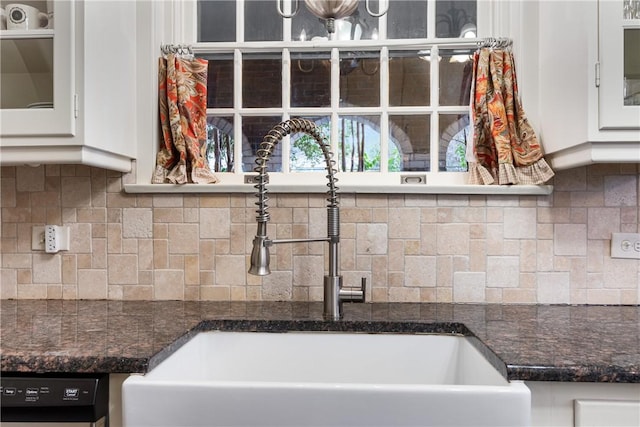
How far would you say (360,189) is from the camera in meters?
1.46

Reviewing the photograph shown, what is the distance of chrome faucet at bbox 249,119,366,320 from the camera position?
47.3 inches

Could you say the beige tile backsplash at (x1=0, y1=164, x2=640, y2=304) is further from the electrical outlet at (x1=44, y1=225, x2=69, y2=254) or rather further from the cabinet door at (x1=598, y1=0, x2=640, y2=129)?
the cabinet door at (x1=598, y1=0, x2=640, y2=129)

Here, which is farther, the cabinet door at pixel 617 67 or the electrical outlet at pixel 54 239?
the electrical outlet at pixel 54 239

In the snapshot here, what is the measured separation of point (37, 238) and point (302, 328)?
3.38 feet

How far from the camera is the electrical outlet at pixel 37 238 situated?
1.51m

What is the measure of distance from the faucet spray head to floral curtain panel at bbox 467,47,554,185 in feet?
2.51

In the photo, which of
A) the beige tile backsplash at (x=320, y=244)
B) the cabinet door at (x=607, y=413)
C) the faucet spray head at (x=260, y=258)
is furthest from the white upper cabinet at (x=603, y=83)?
the faucet spray head at (x=260, y=258)

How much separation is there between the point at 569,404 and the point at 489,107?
94 centimetres

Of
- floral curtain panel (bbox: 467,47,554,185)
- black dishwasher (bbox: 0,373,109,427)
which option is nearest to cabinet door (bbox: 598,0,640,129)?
floral curtain panel (bbox: 467,47,554,185)

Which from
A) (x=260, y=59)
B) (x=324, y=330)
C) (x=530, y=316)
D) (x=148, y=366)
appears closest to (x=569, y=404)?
(x=530, y=316)

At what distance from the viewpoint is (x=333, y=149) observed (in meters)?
1.58

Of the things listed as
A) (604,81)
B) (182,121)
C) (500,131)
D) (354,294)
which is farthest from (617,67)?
(182,121)

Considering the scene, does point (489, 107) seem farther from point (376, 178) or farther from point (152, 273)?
point (152, 273)

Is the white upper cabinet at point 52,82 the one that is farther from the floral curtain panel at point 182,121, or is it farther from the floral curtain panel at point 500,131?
the floral curtain panel at point 500,131
